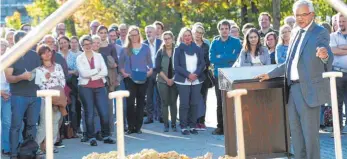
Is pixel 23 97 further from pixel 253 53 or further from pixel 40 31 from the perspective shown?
pixel 40 31

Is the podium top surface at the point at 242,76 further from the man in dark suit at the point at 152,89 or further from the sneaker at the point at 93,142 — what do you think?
the man in dark suit at the point at 152,89

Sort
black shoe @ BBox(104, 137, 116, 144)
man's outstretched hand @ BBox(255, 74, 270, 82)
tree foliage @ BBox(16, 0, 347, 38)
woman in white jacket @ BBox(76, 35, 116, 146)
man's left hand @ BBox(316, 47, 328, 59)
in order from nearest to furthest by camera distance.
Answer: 1. man's left hand @ BBox(316, 47, 328, 59)
2. man's outstretched hand @ BBox(255, 74, 270, 82)
3. woman in white jacket @ BBox(76, 35, 116, 146)
4. black shoe @ BBox(104, 137, 116, 144)
5. tree foliage @ BBox(16, 0, 347, 38)

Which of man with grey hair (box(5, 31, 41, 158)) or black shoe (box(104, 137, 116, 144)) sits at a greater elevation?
man with grey hair (box(5, 31, 41, 158))

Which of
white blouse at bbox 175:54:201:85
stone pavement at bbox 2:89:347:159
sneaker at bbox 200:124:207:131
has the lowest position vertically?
stone pavement at bbox 2:89:347:159

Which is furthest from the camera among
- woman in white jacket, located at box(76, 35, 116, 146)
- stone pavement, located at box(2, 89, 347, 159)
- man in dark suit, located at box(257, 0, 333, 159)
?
woman in white jacket, located at box(76, 35, 116, 146)

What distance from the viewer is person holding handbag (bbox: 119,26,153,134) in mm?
12617

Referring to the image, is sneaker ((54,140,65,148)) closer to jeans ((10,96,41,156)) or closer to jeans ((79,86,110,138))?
jeans ((79,86,110,138))

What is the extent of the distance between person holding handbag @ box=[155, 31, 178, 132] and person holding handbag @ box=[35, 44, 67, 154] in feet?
7.73

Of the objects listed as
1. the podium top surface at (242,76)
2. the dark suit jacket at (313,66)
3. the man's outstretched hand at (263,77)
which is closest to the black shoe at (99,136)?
the podium top surface at (242,76)

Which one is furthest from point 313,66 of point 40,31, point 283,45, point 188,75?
point 188,75

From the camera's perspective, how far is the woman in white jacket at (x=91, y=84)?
37.8ft

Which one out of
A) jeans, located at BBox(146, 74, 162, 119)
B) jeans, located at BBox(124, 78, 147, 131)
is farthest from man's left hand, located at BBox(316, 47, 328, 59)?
jeans, located at BBox(146, 74, 162, 119)

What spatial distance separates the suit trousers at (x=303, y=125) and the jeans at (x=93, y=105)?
415 centimetres

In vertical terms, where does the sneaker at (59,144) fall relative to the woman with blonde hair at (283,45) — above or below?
below
